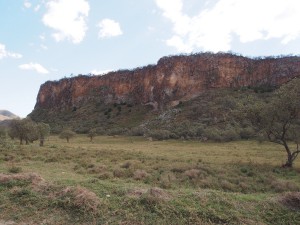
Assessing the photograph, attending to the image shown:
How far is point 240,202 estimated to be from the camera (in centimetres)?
1202

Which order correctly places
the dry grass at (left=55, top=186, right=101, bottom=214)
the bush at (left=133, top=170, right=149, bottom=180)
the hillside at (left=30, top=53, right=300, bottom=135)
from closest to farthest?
1. the dry grass at (left=55, top=186, right=101, bottom=214)
2. the bush at (left=133, top=170, right=149, bottom=180)
3. the hillside at (left=30, top=53, right=300, bottom=135)

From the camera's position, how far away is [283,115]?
25.9 meters

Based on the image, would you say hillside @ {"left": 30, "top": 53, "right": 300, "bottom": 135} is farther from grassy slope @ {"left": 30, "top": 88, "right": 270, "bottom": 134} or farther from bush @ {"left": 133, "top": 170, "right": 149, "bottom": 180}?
bush @ {"left": 133, "top": 170, "right": 149, "bottom": 180}

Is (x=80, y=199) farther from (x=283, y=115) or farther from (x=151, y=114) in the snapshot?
(x=151, y=114)

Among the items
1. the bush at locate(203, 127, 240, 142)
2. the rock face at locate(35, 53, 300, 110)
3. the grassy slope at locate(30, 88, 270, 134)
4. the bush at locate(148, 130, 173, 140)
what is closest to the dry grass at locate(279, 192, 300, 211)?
the bush at locate(203, 127, 240, 142)

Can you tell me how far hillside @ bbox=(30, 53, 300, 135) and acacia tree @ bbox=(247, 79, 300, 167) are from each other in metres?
49.3

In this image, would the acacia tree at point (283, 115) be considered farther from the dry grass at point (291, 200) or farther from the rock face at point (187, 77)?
the rock face at point (187, 77)

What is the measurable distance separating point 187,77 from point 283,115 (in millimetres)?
89900

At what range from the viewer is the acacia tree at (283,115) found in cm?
2511

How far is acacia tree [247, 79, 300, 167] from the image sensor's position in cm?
2511

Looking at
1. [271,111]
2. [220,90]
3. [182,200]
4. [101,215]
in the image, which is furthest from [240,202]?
[220,90]

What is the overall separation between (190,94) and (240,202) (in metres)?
101

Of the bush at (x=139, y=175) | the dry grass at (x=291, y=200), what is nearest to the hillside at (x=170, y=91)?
the bush at (x=139, y=175)

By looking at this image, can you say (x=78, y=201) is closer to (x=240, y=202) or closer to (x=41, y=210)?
(x=41, y=210)
